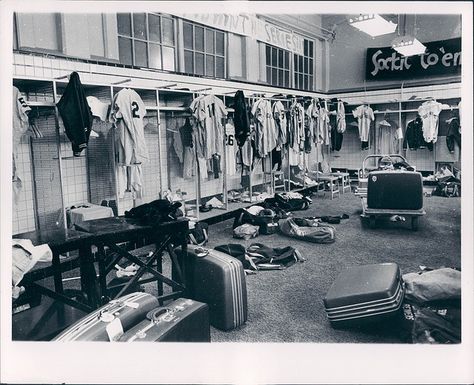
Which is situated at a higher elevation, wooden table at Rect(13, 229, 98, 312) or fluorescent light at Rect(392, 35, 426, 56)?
fluorescent light at Rect(392, 35, 426, 56)

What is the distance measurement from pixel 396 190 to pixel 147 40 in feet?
12.2

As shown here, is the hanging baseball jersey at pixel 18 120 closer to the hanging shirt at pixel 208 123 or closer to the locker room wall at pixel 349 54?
the hanging shirt at pixel 208 123

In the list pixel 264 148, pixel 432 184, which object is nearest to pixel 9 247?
pixel 264 148

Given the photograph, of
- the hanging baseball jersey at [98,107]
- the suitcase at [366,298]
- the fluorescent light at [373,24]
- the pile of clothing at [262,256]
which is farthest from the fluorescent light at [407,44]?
the suitcase at [366,298]

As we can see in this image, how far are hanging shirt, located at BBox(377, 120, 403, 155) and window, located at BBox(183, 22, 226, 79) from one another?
15.3 feet

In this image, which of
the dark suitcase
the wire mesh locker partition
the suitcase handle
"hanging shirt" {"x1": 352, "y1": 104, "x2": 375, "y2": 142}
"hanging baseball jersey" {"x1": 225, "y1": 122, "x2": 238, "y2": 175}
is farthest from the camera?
"hanging shirt" {"x1": 352, "y1": 104, "x2": 375, "y2": 142}

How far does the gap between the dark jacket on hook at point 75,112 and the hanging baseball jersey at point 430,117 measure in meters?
7.04

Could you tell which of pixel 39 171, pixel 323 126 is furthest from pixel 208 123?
pixel 323 126

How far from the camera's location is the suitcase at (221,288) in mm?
2541

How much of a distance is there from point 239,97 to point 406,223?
2808 millimetres

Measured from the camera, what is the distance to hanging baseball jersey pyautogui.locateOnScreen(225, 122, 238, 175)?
5844 millimetres

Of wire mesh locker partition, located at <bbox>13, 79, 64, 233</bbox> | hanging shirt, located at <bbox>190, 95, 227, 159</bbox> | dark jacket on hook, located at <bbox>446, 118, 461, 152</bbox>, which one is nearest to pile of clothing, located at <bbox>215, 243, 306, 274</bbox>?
hanging shirt, located at <bbox>190, 95, 227, 159</bbox>

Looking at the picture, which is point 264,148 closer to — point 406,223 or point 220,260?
point 406,223

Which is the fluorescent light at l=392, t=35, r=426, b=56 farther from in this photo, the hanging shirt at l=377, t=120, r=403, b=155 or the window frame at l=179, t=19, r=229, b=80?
the hanging shirt at l=377, t=120, r=403, b=155
